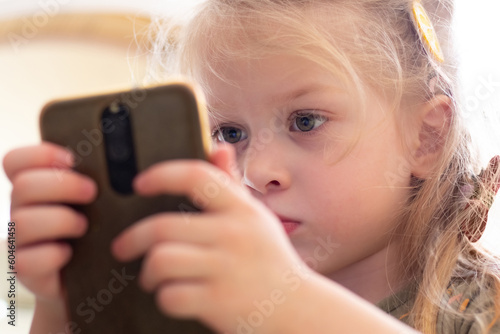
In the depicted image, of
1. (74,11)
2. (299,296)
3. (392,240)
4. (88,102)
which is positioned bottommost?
(392,240)

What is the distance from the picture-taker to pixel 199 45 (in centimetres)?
80

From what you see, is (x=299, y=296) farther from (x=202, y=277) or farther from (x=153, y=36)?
(x=153, y=36)

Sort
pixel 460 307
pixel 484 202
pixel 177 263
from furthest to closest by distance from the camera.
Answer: pixel 484 202, pixel 460 307, pixel 177 263

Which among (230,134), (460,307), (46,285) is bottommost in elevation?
(460,307)

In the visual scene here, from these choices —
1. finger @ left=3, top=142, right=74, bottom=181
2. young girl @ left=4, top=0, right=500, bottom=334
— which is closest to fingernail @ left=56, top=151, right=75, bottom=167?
finger @ left=3, top=142, right=74, bottom=181

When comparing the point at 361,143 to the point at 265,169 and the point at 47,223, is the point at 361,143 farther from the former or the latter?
the point at 47,223

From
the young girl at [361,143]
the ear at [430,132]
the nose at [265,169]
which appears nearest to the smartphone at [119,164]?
the young girl at [361,143]

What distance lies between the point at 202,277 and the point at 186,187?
1.8 inches

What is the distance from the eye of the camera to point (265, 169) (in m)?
0.66

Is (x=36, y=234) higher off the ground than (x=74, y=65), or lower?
higher

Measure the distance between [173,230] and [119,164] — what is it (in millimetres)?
55

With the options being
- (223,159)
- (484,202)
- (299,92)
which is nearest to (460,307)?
(484,202)

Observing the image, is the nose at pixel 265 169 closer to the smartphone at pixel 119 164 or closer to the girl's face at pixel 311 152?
the girl's face at pixel 311 152

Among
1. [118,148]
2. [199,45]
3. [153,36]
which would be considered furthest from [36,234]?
[153,36]
